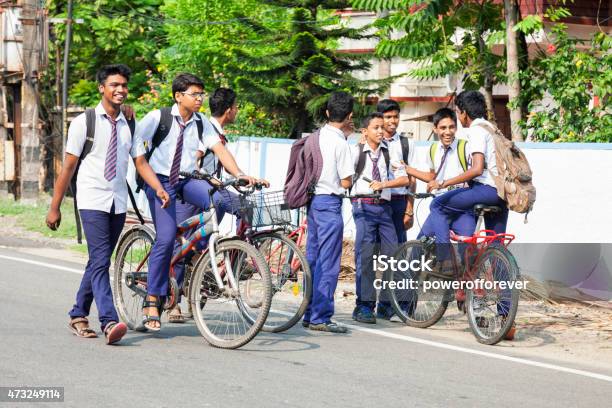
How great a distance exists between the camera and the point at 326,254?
31.0 feet

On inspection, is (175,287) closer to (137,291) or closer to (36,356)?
(137,291)

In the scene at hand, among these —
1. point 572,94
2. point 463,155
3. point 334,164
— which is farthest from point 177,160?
point 572,94

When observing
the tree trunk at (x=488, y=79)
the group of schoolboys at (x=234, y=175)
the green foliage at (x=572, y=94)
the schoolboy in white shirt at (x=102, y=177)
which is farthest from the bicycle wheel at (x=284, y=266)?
the tree trunk at (x=488, y=79)

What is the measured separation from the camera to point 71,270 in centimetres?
1348

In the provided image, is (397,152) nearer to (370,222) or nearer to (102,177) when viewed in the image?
(370,222)

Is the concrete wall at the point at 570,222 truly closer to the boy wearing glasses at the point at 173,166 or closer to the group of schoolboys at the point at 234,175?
the group of schoolboys at the point at 234,175

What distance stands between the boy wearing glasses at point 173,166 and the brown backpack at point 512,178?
216cm

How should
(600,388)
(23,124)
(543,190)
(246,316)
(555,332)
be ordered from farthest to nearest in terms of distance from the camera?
1. (23,124)
2. (543,190)
3. (555,332)
4. (246,316)
5. (600,388)

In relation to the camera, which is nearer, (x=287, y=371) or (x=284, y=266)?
(x=287, y=371)

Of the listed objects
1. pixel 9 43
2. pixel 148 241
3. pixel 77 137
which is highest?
pixel 9 43

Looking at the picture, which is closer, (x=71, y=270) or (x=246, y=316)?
(x=246, y=316)

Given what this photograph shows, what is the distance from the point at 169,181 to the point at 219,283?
3.41ft

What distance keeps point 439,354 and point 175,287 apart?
2112 millimetres

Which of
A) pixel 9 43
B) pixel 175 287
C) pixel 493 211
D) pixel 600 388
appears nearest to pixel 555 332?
pixel 493 211
